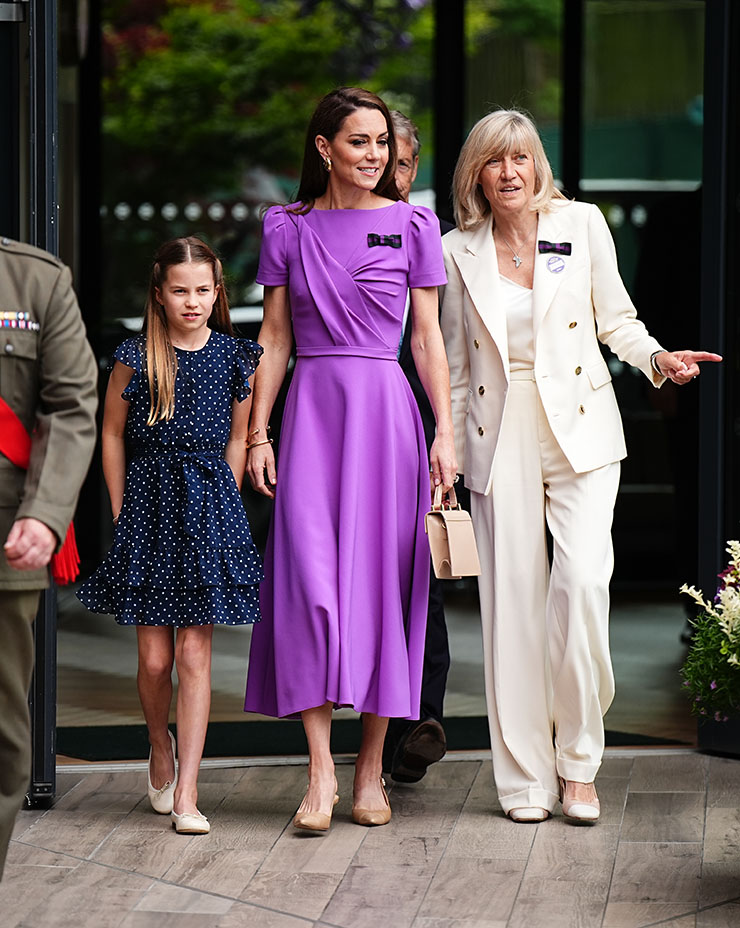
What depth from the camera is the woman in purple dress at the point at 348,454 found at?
4070 millimetres

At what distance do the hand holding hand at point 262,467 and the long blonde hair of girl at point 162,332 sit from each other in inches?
9.5

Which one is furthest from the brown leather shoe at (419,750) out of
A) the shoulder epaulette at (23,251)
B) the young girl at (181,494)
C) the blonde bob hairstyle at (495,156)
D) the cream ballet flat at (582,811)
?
the shoulder epaulette at (23,251)

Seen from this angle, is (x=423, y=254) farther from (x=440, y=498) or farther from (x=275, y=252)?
(x=440, y=498)

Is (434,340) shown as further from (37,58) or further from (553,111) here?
(553,111)

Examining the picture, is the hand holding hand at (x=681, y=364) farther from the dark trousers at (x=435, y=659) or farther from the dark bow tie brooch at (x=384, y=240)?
the dark trousers at (x=435, y=659)

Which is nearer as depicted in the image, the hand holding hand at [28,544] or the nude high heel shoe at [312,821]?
the hand holding hand at [28,544]

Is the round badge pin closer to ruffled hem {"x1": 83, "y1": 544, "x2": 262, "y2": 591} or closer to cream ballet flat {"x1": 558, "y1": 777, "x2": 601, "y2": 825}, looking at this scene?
ruffled hem {"x1": 83, "y1": 544, "x2": 262, "y2": 591}

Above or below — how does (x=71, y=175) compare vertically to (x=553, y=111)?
below

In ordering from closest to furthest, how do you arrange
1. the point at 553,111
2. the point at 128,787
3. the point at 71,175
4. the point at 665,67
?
the point at 128,787 → the point at 71,175 → the point at 665,67 → the point at 553,111

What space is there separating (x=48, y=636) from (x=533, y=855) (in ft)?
4.29

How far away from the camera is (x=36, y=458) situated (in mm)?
3127

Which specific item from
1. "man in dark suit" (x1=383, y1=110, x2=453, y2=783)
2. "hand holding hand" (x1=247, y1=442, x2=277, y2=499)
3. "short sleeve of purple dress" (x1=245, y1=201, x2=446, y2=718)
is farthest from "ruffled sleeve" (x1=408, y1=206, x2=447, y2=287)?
"hand holding hand" (x1=247, y1=442, x2=277, y2=499)

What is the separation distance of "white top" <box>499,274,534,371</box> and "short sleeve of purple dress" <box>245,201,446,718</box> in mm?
190

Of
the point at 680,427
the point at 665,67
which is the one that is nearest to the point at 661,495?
the point at 680,427
